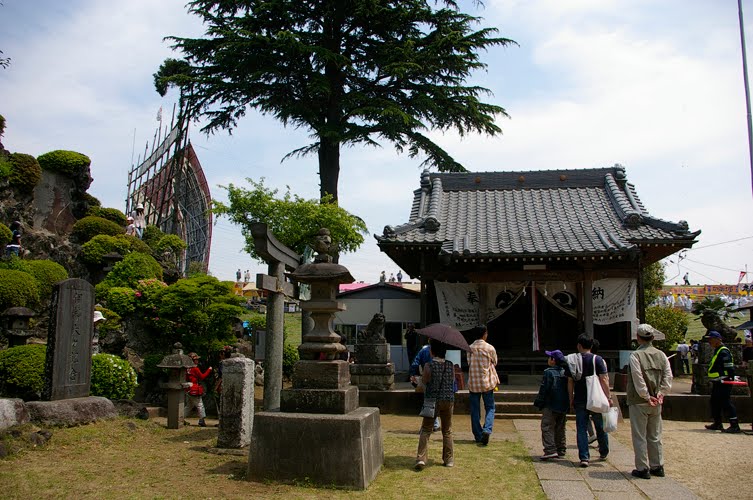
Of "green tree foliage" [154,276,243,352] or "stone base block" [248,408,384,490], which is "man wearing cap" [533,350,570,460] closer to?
"stone base block" [248,408,384,490]

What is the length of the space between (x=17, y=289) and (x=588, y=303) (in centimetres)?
1599

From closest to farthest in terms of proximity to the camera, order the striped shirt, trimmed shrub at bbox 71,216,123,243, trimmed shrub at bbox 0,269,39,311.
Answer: the striped shirt, trimmed shrub at bbox 0,269,39,311, trimmed shrub at bbox 71,216,123,243

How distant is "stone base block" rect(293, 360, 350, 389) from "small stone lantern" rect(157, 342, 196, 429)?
477 cm

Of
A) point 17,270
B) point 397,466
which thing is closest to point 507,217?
point 397,466

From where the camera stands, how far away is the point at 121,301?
16.7m

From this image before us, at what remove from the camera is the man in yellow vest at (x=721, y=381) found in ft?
34.9

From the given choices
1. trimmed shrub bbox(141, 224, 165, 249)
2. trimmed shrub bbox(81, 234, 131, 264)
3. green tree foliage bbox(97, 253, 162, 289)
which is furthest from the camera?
trimmed shrub bbox(141, 224, 165, 249)

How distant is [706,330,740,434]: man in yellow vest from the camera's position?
34.9ft

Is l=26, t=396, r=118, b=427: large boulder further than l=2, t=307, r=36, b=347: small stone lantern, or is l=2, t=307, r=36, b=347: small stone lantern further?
l=2, t=307, r=36, b=347: small stone lantern

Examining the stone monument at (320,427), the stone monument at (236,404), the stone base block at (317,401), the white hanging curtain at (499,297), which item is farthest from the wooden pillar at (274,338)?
the white hanging curtain at (499,297)

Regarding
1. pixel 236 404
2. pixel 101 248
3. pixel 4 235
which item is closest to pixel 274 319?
pixel 236 404

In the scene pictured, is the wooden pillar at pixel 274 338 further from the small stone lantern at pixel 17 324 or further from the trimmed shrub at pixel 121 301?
the trimmed shrub at pixel 121 301

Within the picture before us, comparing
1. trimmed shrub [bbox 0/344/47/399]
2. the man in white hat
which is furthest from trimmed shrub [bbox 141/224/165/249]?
trimmed shrub [bbox 0/344/47/399]

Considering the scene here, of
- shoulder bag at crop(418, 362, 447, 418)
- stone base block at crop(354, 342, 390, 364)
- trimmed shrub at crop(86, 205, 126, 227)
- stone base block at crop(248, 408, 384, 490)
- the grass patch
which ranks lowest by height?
the grass patch
